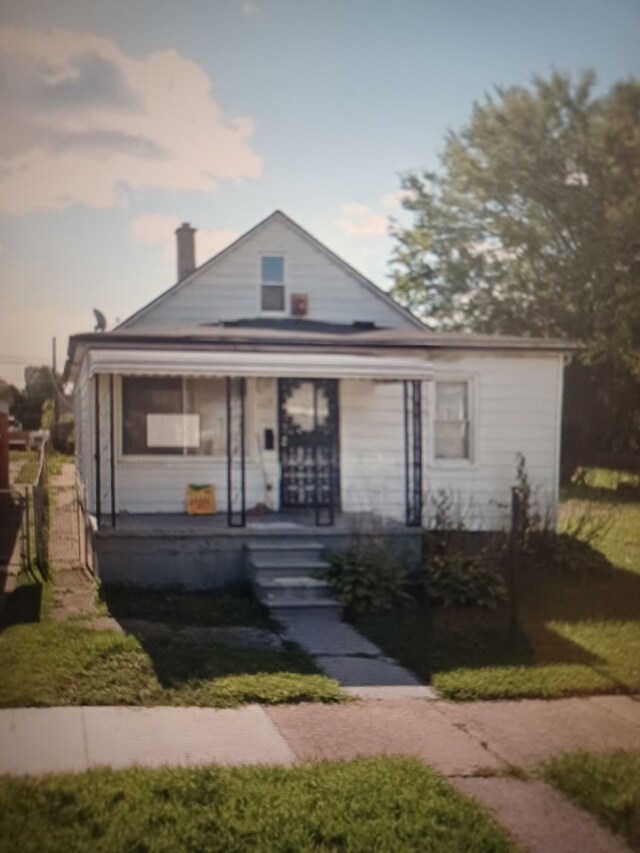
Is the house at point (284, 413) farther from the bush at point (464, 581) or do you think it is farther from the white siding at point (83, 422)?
the bush at point (464, 581)

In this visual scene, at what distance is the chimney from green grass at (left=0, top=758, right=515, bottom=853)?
6.08 ft

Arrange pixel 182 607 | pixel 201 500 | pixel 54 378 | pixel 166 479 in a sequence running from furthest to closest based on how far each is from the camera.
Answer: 1. pixel 201 500
2. pixel 166 479
3. pixel 182 607
4. pixel 54 378

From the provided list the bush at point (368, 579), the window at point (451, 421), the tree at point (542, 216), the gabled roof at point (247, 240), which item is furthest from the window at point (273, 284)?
the bush at point (368, 579)

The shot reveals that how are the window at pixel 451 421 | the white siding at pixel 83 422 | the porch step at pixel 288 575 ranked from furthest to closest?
the window at pixel 451 421 < the porch step at pixel 288 575 < the white siding at pixel 83 422

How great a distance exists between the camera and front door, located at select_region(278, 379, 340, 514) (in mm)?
7750

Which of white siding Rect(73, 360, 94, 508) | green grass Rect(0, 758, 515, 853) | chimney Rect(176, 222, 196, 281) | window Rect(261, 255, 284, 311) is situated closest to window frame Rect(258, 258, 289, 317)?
window Rect(261, 255, 284, 311)

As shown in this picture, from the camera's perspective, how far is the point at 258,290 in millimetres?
5566

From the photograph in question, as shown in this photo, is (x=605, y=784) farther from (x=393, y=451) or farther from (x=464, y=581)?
(x=393, y=451)

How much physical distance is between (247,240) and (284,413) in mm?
3913

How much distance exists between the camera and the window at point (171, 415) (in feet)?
22.6

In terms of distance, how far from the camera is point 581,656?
14.4 ft

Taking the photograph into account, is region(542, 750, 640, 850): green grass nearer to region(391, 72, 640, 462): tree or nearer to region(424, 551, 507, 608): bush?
region(391, 72, 640, 462): tree

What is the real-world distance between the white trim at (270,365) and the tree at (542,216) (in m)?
1.74

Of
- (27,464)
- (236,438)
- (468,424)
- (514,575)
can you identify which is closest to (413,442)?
(468,424)
